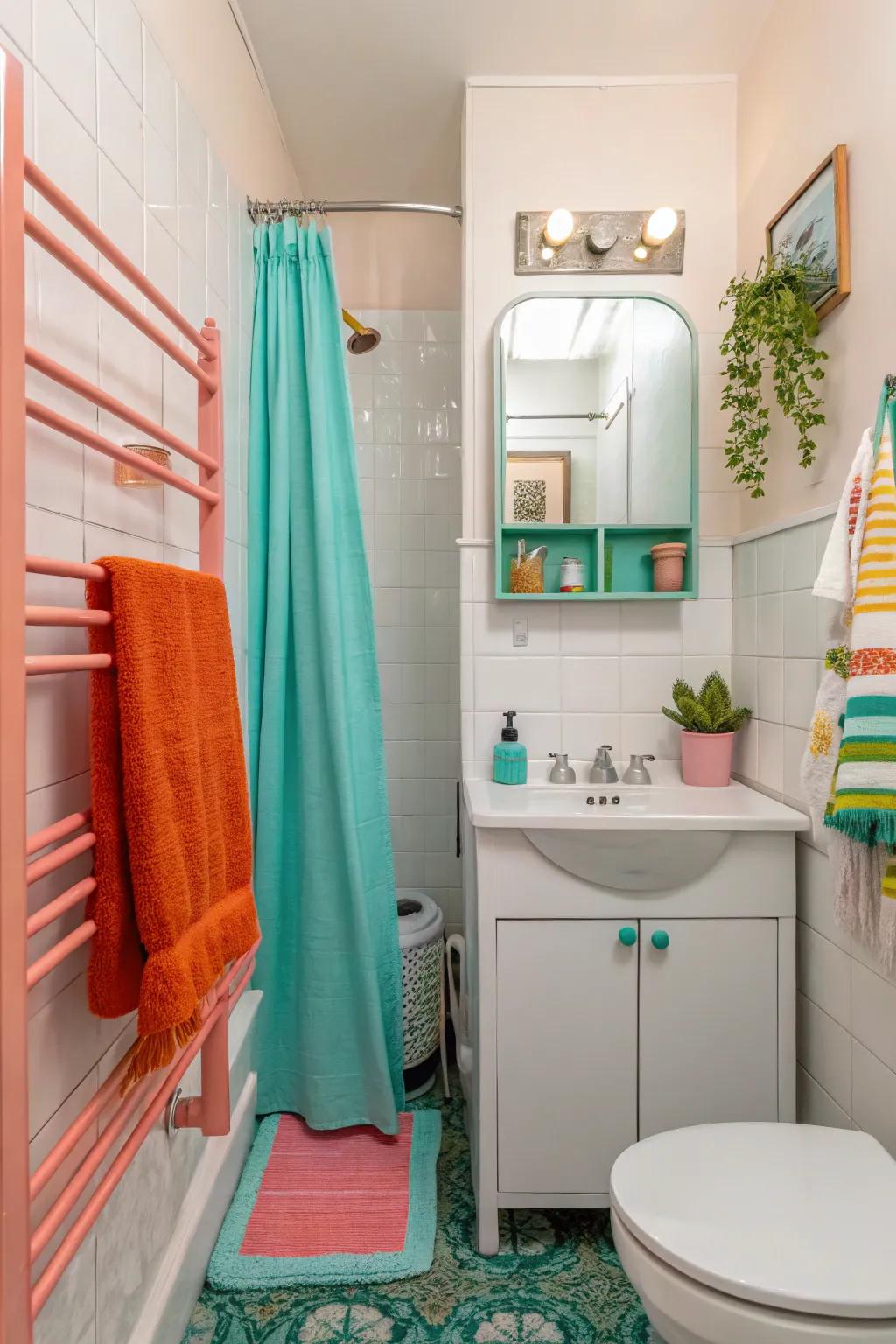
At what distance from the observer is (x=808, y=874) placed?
142 centimetres

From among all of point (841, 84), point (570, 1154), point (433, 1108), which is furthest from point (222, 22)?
point (433, 1108)

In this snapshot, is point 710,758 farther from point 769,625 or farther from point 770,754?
point 769,625

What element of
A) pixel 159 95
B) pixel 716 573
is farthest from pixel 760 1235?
pixel 159 95

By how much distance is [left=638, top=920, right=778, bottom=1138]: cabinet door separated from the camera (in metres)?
1.41

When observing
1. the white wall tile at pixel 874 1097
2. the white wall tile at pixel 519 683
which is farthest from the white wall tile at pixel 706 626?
the white wall tile at pixel 874 1097

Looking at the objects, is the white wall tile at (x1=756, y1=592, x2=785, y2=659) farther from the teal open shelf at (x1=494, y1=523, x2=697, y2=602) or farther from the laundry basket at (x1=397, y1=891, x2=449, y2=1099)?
the laundry basket at (x1=397, y1=891, x2=449, y2=1099)

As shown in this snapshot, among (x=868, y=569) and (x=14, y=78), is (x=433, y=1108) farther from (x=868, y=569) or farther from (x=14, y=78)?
(x=14, y=78)

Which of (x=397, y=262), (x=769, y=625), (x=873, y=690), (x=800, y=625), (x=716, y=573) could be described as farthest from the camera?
(x=397, y=262)

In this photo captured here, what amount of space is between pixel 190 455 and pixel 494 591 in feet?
2.89

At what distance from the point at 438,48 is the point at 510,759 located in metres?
1.68

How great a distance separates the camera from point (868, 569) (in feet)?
3.55

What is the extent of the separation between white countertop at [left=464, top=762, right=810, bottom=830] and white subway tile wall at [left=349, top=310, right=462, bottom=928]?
0.74m

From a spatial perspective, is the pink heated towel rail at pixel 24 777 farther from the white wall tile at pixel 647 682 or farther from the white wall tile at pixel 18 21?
the white wall tile at pixel 647 682

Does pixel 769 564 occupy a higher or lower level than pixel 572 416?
lower
